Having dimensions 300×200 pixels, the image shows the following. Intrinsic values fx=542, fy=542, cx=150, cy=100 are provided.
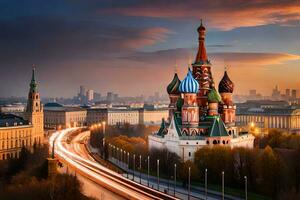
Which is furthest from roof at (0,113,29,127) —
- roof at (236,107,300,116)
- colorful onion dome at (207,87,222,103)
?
roof at (236,107,300,116)

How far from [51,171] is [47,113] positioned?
11247cm

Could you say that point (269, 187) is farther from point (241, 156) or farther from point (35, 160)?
point (35, 160)

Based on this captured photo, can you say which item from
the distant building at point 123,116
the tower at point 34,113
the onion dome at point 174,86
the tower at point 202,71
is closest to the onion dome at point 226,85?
the tower at point 202,71

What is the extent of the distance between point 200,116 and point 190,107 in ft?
10.4

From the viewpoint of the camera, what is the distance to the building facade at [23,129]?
243ft

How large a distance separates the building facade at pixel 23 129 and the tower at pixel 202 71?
2505cm

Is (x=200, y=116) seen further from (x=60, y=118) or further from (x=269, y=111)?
(x=60, y=118)

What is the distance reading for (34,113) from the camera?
284ft

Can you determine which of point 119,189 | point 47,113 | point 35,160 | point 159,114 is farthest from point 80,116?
point 119,189

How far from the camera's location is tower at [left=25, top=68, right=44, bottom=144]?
3324 inches

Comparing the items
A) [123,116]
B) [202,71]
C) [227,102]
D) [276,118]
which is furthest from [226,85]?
[123,116]

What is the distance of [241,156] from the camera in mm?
53531

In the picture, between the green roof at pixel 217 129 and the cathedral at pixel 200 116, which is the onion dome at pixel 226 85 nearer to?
the cathedral at pixel 200 116

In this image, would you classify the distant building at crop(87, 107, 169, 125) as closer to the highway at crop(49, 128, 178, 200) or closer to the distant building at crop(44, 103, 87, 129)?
the distant building at crop(44, 103, 87, 129)
